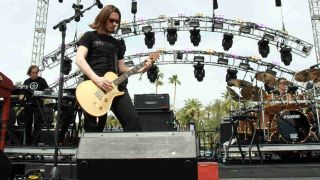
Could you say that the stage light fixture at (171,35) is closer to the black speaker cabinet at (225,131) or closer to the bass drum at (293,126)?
the black speaker cabinet at (225,131)

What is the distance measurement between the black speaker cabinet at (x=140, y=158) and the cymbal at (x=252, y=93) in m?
6.71

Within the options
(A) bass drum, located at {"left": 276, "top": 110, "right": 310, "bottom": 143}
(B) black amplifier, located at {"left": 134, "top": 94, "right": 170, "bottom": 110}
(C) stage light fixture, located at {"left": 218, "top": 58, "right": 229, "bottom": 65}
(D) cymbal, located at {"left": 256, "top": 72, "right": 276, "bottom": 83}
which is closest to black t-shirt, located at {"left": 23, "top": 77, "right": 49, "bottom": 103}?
(B) black amplifier, located at {"left": 134, "top": 94, "right": 170, "bottom": 110}

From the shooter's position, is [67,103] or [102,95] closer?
[102,95]

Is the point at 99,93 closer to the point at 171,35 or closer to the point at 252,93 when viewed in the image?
the point at 252,93

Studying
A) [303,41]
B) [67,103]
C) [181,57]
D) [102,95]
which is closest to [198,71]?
[181,57]

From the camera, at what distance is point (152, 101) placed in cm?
809

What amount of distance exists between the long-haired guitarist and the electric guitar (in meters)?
0.04

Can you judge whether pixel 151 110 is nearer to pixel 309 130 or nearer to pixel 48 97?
pixel 48 97

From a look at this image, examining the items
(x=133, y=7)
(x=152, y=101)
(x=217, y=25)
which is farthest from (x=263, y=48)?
(x=152, y=101)

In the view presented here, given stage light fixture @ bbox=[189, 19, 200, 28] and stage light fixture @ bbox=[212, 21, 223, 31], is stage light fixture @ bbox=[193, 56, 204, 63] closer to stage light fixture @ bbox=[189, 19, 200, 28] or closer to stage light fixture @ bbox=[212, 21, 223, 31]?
stage light fixture @ bbox=[212, 21, 223, 31]

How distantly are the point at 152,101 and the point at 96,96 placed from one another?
484 centimetres

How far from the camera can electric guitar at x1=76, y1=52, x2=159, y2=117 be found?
10.6ft

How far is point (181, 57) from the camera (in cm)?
2019

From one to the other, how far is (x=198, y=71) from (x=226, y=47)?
240cm
